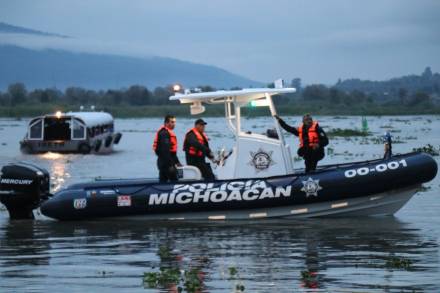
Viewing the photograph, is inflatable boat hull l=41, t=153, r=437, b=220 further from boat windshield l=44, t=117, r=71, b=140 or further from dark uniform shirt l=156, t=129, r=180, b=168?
boat windshield l=44, t=117, r=71, b=140

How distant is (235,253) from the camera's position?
49.5 feet

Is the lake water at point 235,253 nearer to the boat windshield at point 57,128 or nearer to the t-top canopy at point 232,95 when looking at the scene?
the t-top canopy at point 232,95

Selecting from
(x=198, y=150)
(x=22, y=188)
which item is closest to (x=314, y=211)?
(x=198, y=150)

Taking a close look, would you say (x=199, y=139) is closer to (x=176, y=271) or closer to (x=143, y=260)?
(x=143, y=260)

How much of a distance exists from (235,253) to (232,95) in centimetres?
446

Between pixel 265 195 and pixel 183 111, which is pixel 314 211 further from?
pixel 183 111

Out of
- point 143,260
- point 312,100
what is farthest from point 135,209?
point 312,100

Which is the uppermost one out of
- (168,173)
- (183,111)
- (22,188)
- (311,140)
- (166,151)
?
(183,111)

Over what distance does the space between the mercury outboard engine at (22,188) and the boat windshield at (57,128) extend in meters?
25.1

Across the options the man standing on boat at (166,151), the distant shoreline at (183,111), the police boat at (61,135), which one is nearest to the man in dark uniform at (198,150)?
the man standing on boat at (166,151)

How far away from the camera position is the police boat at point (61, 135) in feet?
143

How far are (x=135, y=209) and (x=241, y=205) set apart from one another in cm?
172

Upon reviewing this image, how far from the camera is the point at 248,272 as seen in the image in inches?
524

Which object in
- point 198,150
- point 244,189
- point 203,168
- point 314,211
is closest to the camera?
point 244,189
